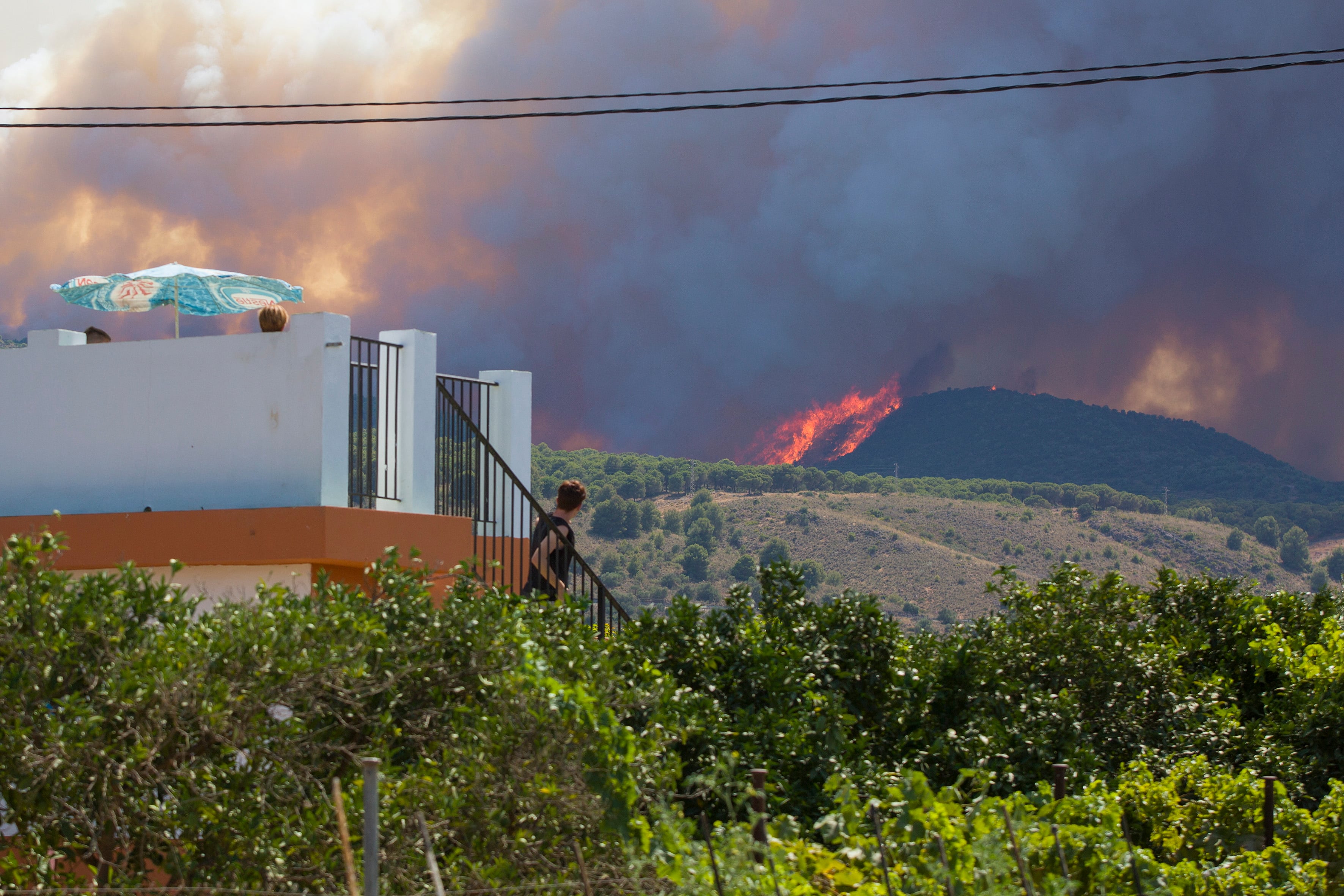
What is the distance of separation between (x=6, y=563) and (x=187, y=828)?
136 cm

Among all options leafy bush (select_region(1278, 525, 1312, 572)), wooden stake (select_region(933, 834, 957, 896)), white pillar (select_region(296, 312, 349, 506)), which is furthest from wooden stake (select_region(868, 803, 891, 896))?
leafy bush (select_region(1278, 525, 1312, 572))

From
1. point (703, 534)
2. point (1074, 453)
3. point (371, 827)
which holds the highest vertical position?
point (1074, 453)

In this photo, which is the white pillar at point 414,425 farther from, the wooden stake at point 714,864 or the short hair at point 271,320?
the wooden stake at point 714,864

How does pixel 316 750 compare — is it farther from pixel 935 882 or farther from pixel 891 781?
pixel 891 781

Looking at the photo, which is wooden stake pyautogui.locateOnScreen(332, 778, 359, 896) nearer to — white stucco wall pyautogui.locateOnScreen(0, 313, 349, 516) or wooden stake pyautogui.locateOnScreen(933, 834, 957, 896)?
wooden stake pyautogui.locateOnScreen(933, 834, 957, 896)

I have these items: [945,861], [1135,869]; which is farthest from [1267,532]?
[945,861]

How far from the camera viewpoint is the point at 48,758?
14.9 feet

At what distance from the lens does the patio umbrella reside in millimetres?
12297

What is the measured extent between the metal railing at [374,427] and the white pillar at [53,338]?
8.44 ft

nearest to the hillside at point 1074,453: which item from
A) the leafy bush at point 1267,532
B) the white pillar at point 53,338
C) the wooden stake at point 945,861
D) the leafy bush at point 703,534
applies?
the leafy bush at point 1267,532

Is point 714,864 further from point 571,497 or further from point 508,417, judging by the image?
point 508,417

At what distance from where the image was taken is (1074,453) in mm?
131125

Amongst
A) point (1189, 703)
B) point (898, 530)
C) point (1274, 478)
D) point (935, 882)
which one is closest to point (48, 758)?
point (935, 882)

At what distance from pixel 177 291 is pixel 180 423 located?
10.9 ft
